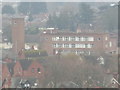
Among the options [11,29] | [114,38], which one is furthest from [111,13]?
[11,29]

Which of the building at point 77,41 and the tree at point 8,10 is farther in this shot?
the tree at point 8,10

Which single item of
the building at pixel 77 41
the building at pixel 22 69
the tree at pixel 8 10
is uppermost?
the tree at pixel 8 10

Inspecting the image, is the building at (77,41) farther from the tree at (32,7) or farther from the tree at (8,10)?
the tree at (32,7)

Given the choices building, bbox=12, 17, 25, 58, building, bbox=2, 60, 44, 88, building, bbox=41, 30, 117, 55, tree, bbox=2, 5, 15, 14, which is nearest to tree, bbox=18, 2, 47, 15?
tree, bbox=2, 5, 15, 14

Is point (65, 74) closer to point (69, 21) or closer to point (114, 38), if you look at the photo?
point (114, 38)

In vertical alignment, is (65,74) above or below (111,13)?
below

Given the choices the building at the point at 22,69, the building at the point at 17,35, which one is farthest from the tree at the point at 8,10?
the building at the point at 22,69

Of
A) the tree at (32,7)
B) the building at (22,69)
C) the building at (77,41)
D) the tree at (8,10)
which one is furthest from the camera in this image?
the tree at (32,7)

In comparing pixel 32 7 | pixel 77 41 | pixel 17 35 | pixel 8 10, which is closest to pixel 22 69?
pixel 17 35
